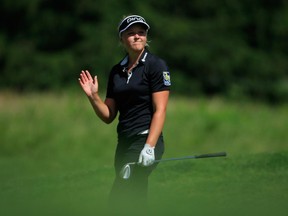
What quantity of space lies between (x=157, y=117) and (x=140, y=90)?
0.28 meters

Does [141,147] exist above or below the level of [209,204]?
above

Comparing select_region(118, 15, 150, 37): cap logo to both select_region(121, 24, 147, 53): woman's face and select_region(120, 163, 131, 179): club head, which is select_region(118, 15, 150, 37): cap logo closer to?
select_region(121, 24, 147, 53): woman's face

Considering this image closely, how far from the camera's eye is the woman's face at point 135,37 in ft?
20.8

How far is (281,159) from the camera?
8.67 metres

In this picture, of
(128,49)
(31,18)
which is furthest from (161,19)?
(128,49)

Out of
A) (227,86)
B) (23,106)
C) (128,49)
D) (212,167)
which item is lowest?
(227,86)

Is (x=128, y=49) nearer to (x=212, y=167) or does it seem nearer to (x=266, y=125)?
(x=212, y=167)

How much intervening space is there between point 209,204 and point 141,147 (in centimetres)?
128

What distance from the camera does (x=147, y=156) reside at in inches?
235

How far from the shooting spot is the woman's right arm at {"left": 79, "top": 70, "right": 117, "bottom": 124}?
21.4 feet

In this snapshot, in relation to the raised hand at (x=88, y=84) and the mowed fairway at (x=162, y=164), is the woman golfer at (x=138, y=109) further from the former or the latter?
the mowed fairway at (x=162, y=164)

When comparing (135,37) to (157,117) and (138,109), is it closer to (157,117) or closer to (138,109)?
(138,109)

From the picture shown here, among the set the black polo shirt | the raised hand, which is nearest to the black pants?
the black polo shirt

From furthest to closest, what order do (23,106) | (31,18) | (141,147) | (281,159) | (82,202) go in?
(31,18) < (23,106) < (281,159) < (82,202) < (141,147)
